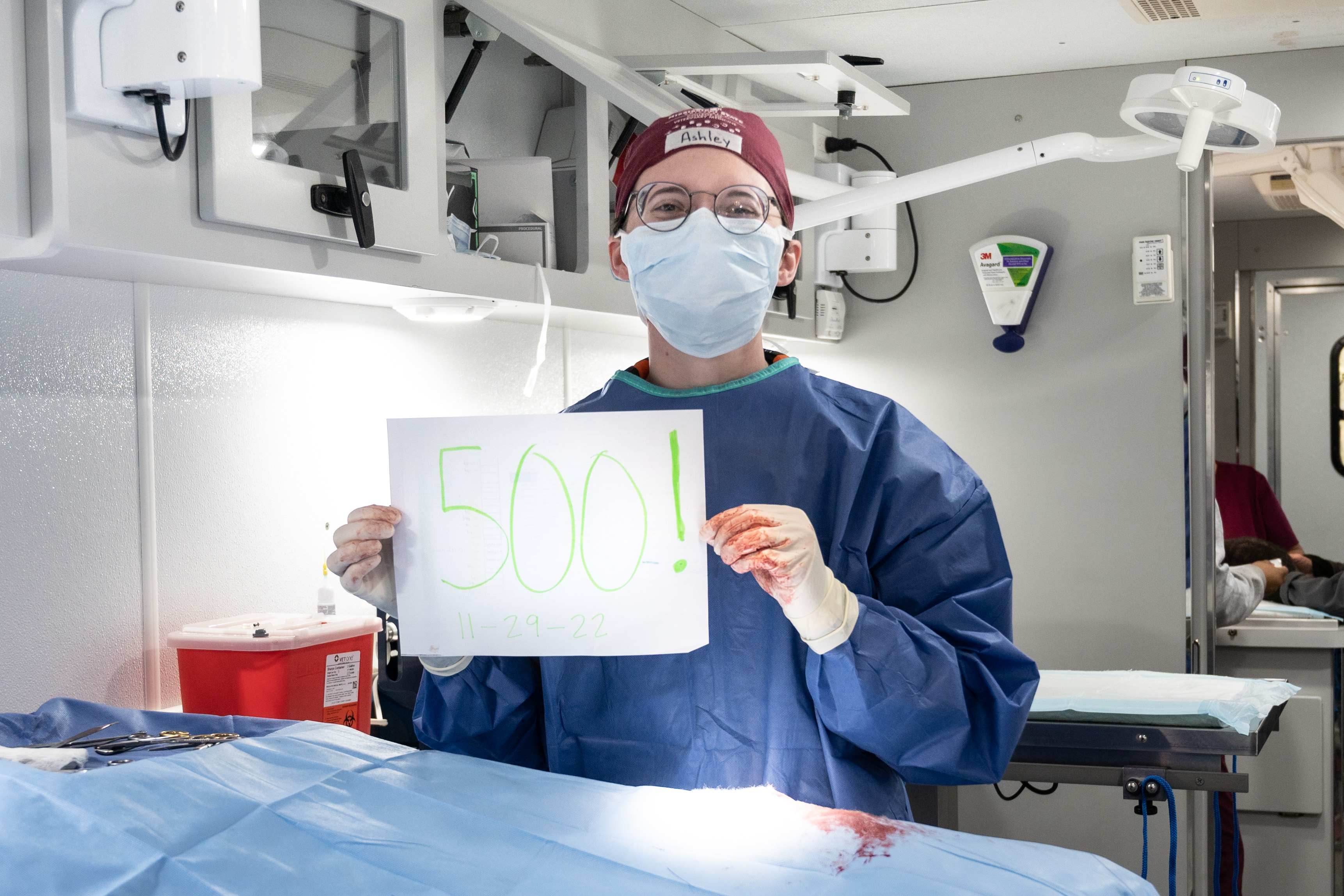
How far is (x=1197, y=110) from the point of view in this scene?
5.81ft

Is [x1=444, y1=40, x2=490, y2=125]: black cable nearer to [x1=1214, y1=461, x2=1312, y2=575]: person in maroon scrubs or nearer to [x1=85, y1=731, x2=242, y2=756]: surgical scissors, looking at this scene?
[x1=85, y1=731, x2=242, y2=756]: surgical scissors

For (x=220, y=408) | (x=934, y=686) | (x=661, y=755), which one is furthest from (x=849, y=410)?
(x=220, y=408)

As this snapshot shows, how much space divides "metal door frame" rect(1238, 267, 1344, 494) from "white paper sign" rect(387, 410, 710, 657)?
10.9ft

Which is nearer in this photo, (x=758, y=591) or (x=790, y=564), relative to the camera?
(x=790, y=564)

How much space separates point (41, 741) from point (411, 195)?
2.67 ft

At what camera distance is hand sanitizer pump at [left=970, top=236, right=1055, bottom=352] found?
2980 mm

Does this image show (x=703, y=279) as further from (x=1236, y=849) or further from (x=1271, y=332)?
(x=1271, y=332)

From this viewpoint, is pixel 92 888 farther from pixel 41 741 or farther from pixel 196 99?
pixel 196 99

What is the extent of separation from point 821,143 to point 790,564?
7.47ft

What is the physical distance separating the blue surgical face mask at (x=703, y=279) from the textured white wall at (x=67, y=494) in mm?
725

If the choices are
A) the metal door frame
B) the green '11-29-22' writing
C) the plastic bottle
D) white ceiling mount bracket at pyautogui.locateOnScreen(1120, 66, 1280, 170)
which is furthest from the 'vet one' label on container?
the metal door frame

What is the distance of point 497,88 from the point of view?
227cm

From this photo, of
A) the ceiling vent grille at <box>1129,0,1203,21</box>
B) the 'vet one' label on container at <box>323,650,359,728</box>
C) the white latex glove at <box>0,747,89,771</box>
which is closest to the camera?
the white latex glove at <box>0,747,89,771</box>

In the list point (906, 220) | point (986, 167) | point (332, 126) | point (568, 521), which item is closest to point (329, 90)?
point (332, 126)
